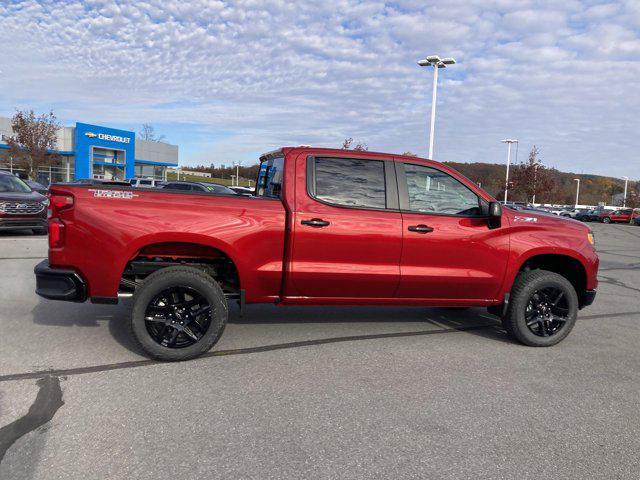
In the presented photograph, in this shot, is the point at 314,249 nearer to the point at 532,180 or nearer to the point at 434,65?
the point at 434,65

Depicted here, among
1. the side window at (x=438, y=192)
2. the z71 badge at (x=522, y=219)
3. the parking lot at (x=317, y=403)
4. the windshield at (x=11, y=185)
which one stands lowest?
the parking lot at (x=317, y=403)

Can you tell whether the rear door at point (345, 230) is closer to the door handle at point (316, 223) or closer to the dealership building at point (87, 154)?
the door handle at point (316, 223)

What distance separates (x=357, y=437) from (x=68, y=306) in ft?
14.9

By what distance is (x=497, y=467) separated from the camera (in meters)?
2.98

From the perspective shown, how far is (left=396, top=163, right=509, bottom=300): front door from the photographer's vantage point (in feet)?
16.2

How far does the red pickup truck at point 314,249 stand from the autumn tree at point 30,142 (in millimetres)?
42317

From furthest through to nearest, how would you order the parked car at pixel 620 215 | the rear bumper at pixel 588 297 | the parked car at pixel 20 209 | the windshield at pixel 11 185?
the parked car at pixel 620 215 → the windshield at pixel 11 185 → the parked car at pixel 20 209 → the rear bumper at pixel 588 297

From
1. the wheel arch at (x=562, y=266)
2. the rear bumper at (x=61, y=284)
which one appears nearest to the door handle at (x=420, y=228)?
the wheel arch at (x=562, y=266)

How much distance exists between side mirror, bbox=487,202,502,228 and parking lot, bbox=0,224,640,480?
1256mm

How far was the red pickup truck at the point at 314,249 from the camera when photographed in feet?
14.4

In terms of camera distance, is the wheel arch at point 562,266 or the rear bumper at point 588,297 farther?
the rear bumper at point 588,297

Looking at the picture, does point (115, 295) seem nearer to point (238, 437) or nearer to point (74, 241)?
point (74, 241)

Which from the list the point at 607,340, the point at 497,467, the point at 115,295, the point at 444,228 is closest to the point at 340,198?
the point at 444,228

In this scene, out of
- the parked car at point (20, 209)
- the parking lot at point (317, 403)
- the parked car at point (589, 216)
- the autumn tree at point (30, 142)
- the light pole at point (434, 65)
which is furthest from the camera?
the parked car at point (589, 216)
